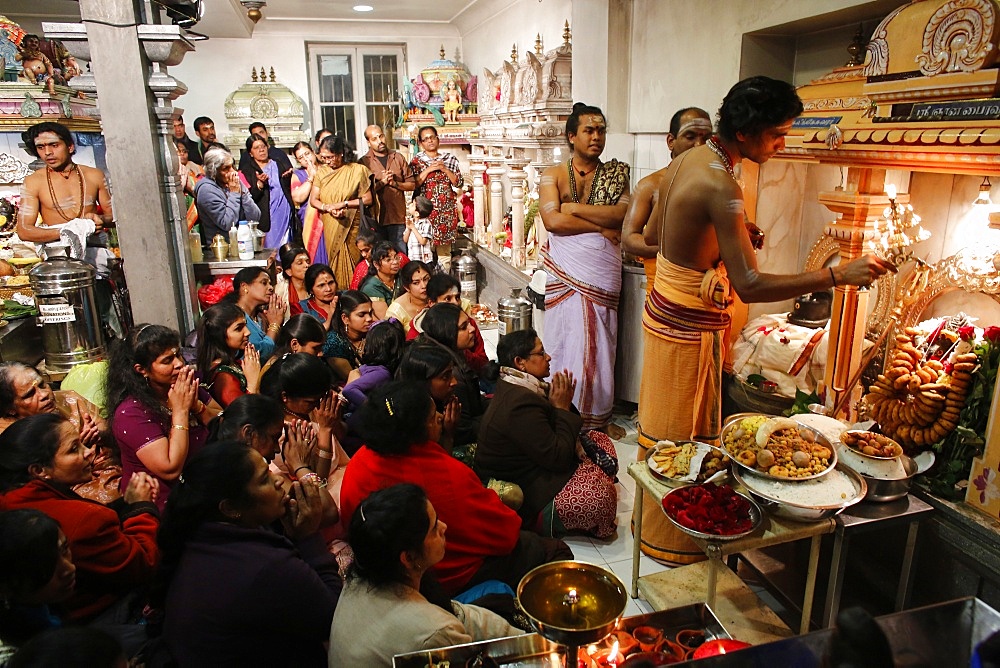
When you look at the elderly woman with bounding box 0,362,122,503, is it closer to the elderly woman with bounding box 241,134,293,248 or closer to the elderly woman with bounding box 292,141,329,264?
the elderly woman with bounding box 292,141,329,264

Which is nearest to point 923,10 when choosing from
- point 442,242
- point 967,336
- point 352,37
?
point 967,336

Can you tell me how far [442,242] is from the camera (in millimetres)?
7906

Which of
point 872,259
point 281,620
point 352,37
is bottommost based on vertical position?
point 281,620

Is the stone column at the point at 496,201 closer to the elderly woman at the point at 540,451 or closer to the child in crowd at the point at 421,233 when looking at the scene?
the child in crowd at the point at 421,233

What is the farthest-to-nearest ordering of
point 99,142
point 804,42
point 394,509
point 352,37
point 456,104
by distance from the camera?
point 352,37, point 456,104, point 99,142, point 804,42, point 394,509

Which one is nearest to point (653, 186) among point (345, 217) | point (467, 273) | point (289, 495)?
point (289, 495)

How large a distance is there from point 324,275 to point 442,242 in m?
3.38

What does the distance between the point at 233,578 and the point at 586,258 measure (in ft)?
9.88

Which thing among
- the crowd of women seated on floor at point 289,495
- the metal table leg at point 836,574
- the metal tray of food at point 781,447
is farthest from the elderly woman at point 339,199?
the metal table leg at point 836,574

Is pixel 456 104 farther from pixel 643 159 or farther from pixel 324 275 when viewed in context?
pixel 324 275

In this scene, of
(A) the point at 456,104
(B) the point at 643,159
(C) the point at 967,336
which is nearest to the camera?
(C) the point at 967,336

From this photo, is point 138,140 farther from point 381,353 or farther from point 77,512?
point 77,512

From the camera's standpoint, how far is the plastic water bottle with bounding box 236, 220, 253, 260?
5.39m

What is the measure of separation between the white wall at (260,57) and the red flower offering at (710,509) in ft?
36.0
